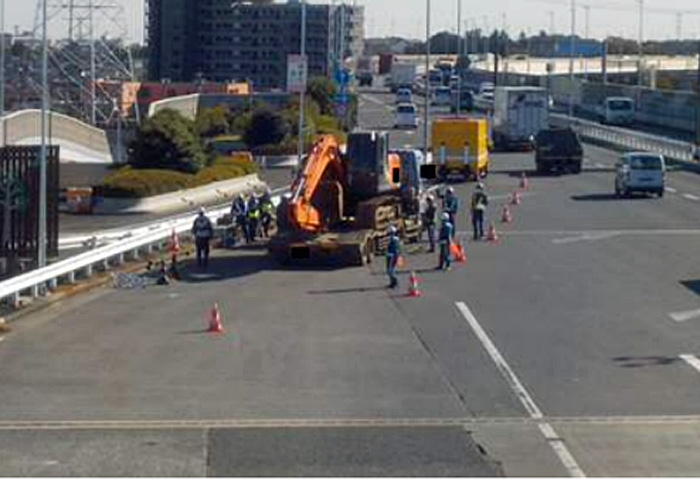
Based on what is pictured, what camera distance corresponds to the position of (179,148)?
63.2 m

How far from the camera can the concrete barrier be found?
177ft

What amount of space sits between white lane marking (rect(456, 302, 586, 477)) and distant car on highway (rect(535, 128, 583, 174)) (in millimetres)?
36393

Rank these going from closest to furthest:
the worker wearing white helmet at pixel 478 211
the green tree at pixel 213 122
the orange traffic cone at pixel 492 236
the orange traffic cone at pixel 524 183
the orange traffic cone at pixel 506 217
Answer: the worker wearing white helmet at pixel 478 211, the orange traffic cone at pixel 492 236, the orange traffic cone at pixel 506 217, the orange traffic cone at pixel 524 183, the green tree at pixel 213 122

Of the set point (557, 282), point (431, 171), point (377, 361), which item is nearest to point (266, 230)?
point (557, 282)

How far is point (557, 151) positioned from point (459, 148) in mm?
5987

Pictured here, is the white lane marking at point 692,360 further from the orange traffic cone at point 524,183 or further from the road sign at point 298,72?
the road sign at point 298,72

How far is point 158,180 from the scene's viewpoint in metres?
55.8

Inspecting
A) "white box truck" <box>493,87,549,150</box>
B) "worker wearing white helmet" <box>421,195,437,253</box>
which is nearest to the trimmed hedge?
"worker wearing white helmet" <box>421,195,437,253</box>

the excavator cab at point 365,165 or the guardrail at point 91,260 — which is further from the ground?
the excavator cab at point 365,165

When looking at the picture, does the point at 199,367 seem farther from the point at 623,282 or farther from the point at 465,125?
the point at 465,125

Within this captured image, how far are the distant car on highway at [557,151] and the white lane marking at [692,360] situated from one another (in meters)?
41.1

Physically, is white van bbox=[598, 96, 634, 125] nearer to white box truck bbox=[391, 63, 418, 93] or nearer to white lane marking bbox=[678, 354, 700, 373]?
white box truck bbox=[391, 63, 418, 93]

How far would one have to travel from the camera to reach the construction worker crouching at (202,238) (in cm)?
3603

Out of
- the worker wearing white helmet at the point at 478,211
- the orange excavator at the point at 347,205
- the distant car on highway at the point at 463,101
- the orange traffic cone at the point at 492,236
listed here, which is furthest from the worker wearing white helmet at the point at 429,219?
the distant car on highway at the point at 463,101
